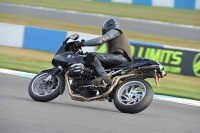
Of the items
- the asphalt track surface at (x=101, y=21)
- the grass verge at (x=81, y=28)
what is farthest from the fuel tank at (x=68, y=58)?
the asphalt track surface at (x=101, y=21)

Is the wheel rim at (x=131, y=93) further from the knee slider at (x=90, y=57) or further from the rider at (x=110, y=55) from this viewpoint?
the knee slider at (x=90, y=57)

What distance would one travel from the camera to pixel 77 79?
8.62 meters

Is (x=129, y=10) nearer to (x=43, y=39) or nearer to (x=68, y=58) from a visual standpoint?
(x=43, y=39)

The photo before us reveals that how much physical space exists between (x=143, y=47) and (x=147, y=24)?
6940 mm

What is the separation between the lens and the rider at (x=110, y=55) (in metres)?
8.37

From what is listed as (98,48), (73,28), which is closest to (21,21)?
(73,28)

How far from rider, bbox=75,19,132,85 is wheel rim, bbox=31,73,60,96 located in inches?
23.2

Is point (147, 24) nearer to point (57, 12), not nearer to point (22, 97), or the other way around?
point (57, 12)

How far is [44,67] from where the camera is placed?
13.6m

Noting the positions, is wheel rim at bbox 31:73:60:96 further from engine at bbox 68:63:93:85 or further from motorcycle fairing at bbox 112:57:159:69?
motorcycle fairing at bbox 112:57:159:69

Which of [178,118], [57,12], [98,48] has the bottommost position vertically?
[57,12]

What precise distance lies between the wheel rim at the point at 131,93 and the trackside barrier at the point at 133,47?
5517mm

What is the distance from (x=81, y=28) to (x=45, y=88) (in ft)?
36.6

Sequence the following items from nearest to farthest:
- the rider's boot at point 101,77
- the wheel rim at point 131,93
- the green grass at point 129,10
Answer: the wheel rim at point 131,93, the rider's boot at point 101,77, the green grass at point 129,10
